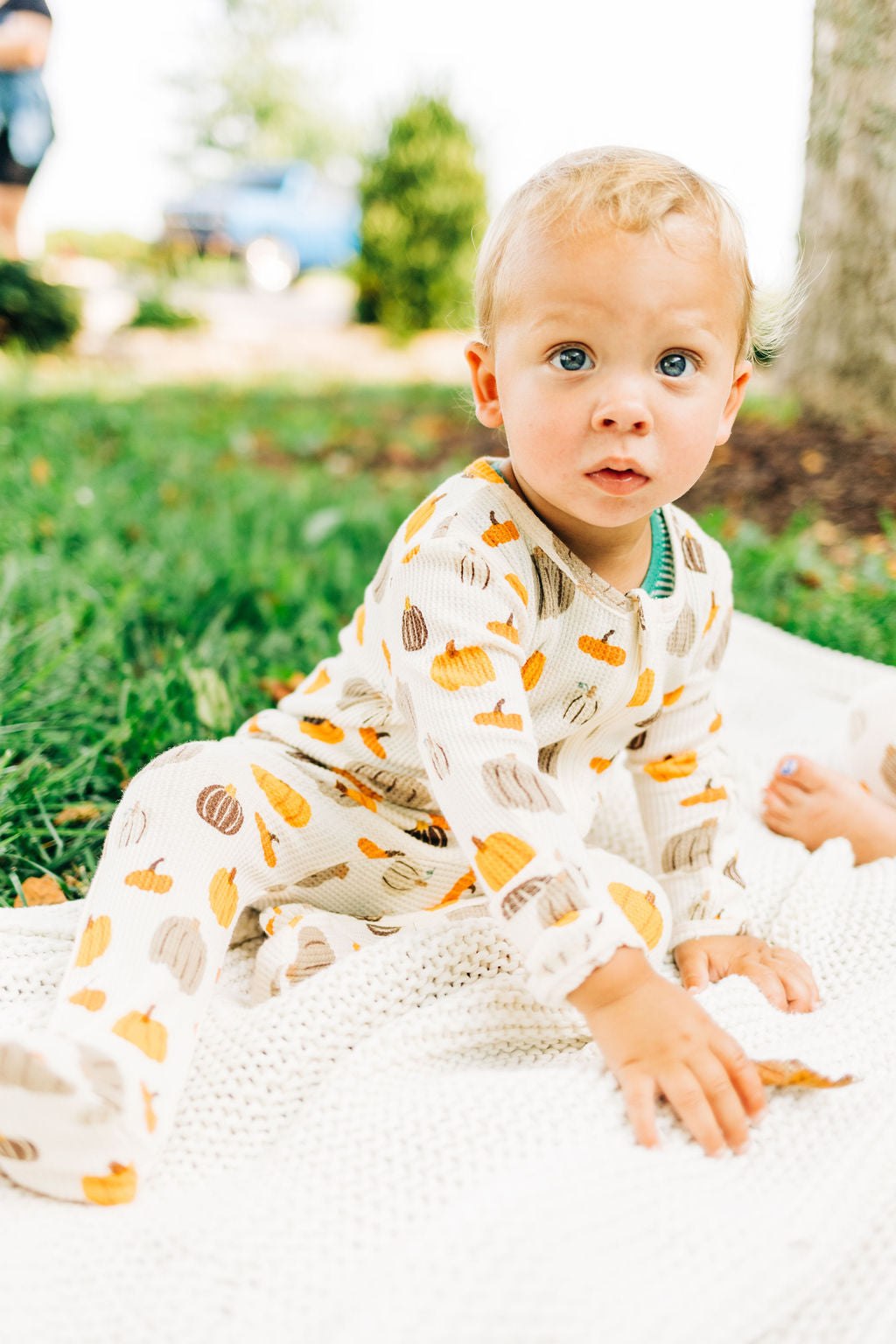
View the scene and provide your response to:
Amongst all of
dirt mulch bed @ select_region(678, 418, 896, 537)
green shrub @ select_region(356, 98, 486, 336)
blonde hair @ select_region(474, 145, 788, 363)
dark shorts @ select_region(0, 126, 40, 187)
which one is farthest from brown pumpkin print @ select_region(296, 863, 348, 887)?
green shrub @ select_region(356, 98, 486, 336)

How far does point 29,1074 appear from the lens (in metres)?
1.06

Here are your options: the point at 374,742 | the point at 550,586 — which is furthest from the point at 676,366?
the point at 374,742

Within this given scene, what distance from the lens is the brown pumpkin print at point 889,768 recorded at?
194cm

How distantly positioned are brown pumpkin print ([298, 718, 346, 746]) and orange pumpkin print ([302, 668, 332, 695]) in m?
0.06

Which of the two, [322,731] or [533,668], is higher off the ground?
[533,668]

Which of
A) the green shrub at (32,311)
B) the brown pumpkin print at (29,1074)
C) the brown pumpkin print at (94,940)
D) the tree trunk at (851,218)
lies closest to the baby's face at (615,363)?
the brown pumpkin print at (94,940)

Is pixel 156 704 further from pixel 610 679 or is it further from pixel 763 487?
pixel 763 487

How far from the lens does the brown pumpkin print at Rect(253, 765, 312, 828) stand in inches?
59.2

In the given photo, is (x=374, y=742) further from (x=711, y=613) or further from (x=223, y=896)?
(x=711, y=613)

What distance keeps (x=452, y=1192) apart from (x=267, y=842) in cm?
56

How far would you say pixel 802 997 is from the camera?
1.42m

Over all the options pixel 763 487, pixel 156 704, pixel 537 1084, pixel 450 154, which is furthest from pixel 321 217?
pixel 537 1084

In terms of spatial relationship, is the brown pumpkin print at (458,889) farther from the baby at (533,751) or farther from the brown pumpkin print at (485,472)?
the brown pumpkin print at (485,472)

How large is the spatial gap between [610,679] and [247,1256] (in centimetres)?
79
